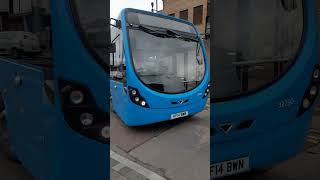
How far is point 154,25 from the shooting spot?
5629mm

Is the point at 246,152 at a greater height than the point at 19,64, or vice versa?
the point at 19,64

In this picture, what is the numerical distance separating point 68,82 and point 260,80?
1.65 m

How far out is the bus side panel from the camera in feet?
6.92

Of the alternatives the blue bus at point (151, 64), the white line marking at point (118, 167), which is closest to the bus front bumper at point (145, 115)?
the blue bus at point (151, 64)

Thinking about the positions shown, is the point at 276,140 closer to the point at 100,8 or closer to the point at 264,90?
the point at 264,90

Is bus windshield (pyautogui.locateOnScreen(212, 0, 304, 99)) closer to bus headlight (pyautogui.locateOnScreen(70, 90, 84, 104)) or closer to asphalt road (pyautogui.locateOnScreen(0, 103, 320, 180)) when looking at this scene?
asphalt road (pyautogui.locateOnScreen(0, 103, 320, 180))

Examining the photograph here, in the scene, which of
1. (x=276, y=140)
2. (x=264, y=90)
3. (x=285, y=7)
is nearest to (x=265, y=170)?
(x=276, y=140)

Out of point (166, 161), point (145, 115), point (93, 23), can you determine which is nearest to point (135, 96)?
point (145, 115)

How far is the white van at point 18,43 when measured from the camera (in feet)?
6.93

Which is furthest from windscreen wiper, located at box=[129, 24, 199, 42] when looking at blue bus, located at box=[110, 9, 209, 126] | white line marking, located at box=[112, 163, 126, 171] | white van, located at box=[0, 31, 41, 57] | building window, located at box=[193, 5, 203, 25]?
white van, located at box=[0, 31, 41, 57]

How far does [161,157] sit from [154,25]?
2444 millimetres

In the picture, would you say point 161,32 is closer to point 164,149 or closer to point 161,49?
point 161,49

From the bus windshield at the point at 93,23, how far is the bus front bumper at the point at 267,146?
4.10 feet

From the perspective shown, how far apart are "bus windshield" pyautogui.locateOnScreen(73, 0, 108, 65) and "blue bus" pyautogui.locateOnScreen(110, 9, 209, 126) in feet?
11.4
